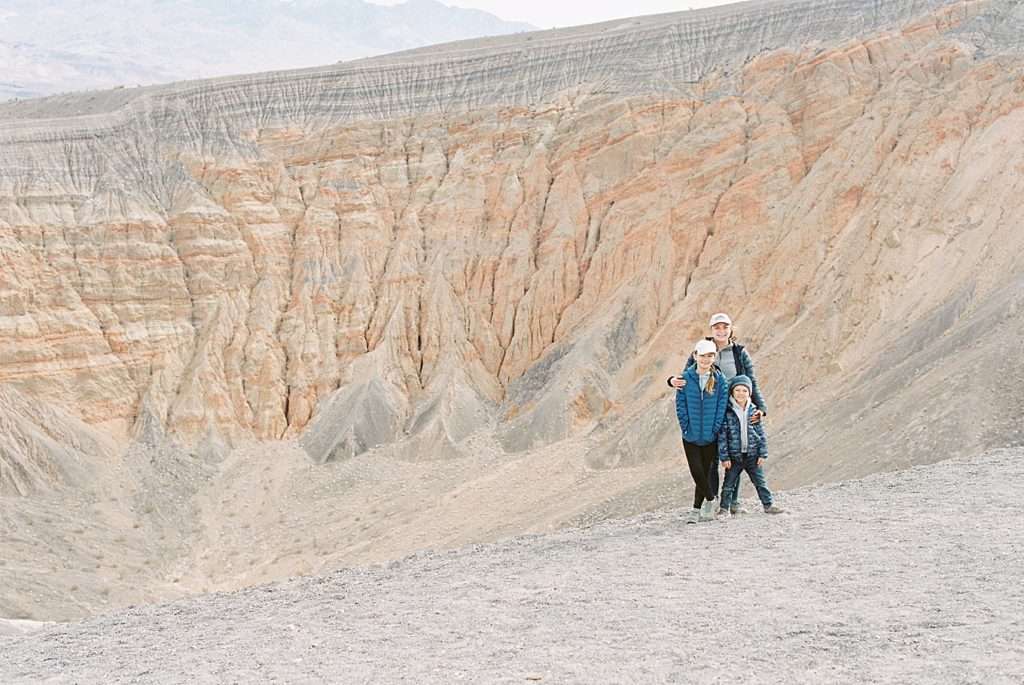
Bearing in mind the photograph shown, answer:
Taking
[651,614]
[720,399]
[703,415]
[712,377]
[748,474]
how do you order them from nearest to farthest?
[651,614], [712,377], [720,399], [703,415], [748,474]

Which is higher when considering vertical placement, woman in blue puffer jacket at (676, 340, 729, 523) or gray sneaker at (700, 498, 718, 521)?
woman in blue puffer jacket at (676, 340, 729, 523)

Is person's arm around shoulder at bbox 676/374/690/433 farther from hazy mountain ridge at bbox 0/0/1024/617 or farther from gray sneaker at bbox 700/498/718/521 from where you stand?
hazy mountain ridge at bbox 0/0/1024/617

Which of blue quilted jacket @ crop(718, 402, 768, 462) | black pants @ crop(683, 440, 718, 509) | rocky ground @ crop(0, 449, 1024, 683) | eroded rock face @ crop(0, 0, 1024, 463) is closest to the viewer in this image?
Answer: rocky ground @ crop(0, 449, 1024, 683)

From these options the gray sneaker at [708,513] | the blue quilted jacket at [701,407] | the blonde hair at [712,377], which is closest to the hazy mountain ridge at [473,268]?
the gray sneaker at [708,513]

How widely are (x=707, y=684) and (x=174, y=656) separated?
3878 millimetres

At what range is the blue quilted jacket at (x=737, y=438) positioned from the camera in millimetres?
8875

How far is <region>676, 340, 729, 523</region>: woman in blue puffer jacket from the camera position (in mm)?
8641

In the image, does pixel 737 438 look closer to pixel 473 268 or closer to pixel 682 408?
pixel 682 408

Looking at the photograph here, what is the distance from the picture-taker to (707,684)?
5.18 meters

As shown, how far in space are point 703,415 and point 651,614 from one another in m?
2.76

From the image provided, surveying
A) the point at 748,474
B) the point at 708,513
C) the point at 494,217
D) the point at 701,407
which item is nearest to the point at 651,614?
the point at 701,407

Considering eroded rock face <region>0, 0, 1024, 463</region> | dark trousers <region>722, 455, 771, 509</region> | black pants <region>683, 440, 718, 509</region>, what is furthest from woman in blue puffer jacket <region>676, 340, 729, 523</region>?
eroded rock face <region>0, 0, 1024, 463</region>

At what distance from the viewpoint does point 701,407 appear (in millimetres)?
8805

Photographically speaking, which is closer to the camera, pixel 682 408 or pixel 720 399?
pixel 720 399
